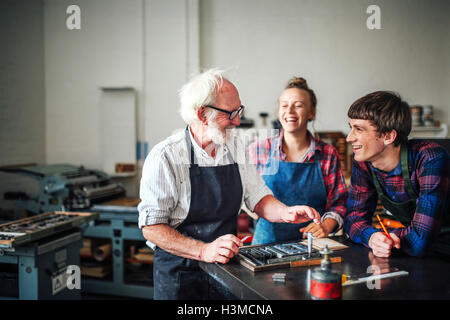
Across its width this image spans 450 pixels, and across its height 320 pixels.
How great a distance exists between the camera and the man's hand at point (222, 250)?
147 centimetres

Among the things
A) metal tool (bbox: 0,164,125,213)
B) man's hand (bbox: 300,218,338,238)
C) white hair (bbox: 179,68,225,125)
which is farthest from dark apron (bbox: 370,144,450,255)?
metal tool (bbox: 0,164,125,213)

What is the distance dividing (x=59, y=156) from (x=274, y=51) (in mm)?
3105

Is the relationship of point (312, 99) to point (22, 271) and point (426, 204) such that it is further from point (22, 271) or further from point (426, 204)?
point (22, 271)

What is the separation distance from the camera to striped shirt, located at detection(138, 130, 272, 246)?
1661 mm

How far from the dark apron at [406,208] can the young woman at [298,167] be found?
18.2 inches

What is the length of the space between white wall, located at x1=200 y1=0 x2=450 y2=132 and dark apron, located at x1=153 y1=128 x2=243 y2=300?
2948mm

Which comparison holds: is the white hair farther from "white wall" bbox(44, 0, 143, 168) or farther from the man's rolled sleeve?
"white wall" bbox(44, 0, 143, 168)

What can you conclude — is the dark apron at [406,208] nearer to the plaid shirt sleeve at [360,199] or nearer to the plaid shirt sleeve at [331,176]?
the plaid shirt sleeve at [360,199]

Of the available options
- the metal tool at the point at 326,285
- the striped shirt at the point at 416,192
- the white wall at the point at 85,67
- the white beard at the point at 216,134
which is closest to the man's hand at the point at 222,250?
the metal tool at the point at 326,285

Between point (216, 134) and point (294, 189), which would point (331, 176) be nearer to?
point (294, 189)

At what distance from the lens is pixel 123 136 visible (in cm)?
462

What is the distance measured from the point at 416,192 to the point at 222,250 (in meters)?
0.99

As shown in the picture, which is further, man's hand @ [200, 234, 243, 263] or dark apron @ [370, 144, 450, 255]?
dark apron @ [370, 144, 450, 255]

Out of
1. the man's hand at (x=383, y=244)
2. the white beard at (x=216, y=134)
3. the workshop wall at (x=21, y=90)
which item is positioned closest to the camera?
the man's hand at (x=383, y=244)
